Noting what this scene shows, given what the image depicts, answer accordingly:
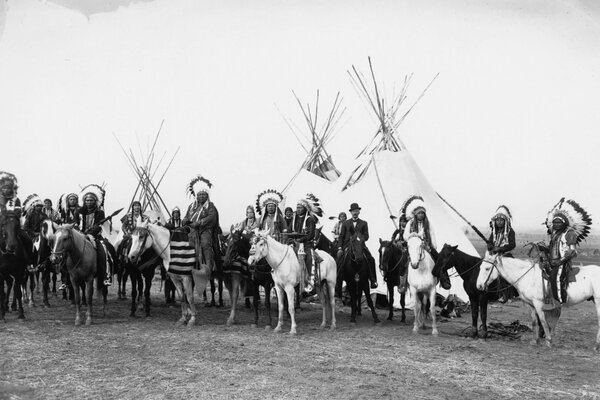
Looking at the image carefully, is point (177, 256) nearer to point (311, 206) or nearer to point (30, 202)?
point (311, 206)

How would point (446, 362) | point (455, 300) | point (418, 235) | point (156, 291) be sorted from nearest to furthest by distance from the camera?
point (446, 362) → point (418, 235) → point (455, 300) → point (156, 291)

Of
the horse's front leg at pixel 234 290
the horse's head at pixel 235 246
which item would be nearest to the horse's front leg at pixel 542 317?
the horse's head at pixel 235 246

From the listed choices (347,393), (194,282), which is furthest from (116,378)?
(194,282)

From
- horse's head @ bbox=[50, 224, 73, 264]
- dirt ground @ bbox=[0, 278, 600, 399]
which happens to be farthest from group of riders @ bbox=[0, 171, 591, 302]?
dirt ground @ bbox=[0, 278, 600, 399]

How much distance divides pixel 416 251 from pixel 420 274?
52cm

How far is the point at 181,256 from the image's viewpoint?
9.64 m

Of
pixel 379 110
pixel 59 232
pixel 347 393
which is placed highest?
pixel 379 110

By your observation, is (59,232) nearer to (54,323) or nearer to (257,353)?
(54,323)

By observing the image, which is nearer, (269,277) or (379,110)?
(269,277)

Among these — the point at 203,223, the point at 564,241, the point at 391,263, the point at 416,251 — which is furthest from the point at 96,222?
the point at 564,241

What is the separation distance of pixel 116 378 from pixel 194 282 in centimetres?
388

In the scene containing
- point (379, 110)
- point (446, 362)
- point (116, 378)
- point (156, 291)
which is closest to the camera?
point (116, 378)

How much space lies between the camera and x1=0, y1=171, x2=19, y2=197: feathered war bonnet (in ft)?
33.9

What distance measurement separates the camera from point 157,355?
7.39 meters
